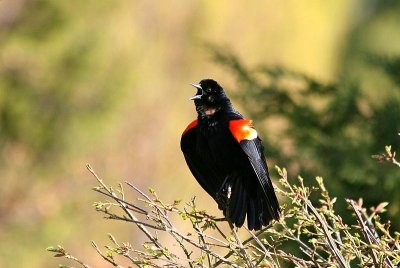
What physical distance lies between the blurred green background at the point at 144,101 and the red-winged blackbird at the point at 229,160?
2.96m

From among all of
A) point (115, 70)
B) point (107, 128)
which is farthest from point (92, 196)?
point (115, 70)

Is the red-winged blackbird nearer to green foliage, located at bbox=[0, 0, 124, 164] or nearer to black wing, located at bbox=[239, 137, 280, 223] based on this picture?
black wing, located at bbox=[239, 137, 280, 223]

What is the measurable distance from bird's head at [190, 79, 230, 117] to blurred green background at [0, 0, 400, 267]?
2900mm

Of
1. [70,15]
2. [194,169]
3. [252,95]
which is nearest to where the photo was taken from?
[194,169]

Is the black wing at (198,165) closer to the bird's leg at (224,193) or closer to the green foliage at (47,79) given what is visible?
the bird's leg at (224,193)

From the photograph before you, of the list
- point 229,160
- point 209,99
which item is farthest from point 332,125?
point 229,160

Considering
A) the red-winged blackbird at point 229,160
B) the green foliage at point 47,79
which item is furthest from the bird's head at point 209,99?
the green foliage at point 47,79

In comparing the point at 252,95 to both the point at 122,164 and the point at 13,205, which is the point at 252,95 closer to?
the point at 13,205

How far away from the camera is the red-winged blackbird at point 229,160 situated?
3.40 metres

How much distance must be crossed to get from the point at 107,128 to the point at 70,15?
6.77ft

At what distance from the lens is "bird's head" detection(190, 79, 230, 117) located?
387cm

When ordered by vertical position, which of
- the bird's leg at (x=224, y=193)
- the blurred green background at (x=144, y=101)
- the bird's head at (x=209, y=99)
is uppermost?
the blurred green background at (x=144, y=101)

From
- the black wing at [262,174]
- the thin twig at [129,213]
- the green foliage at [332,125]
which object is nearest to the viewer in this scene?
the thin twig at [129,213]

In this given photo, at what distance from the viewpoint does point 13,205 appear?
48.9ft
